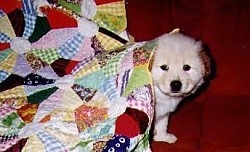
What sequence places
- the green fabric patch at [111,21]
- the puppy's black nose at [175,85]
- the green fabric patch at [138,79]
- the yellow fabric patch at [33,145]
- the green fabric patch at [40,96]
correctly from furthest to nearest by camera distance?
the green fabric patch at [111,21]
the puppy's black nose at [175,85]
the green fabric patch at [40,96]
the green fabric patch at [138,79]
the yellow fabric patch at [33,145]

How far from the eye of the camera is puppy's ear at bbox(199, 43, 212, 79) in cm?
168

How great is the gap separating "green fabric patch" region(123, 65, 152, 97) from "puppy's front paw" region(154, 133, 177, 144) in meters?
0.44

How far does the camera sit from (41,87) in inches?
62.1

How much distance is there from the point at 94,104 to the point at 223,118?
592 mm

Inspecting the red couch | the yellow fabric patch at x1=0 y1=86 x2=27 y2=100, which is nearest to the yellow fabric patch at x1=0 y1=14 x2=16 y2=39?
the yellow fabric patch at x1=0 y1=86 x2=27 y2=100

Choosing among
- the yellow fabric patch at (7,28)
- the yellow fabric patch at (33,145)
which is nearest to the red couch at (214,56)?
the yellow fabric patch at (7,28)

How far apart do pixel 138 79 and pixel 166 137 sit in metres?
0.47

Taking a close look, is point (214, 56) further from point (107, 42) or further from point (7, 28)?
point (7, 28)

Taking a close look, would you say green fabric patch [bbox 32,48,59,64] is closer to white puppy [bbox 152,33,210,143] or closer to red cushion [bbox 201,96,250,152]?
white puppy [bbox 152,33,210,143]

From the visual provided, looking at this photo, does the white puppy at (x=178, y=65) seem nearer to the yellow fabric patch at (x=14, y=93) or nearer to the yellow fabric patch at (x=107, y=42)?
the yellow fabric patch at (x=107, y=42)

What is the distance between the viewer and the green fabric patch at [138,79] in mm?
1385

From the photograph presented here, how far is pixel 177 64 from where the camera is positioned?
5.47 feet

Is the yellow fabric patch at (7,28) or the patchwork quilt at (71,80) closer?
the patchwork quilt at (71,80)

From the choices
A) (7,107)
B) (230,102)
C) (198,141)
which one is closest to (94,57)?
(7,107)
